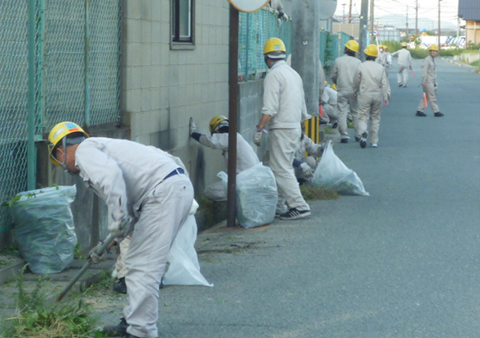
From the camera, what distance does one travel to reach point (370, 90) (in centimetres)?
1554

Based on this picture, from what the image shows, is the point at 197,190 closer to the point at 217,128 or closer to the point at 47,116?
the point at 217,128

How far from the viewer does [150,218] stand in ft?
15.8

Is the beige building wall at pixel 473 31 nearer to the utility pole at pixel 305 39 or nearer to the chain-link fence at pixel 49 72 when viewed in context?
the utility pole at pixel 305 39

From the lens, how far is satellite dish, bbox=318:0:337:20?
14.5 metres

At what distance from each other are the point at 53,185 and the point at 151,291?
84.7 inches

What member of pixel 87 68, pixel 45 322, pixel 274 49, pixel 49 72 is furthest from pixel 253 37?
pixel 45 322

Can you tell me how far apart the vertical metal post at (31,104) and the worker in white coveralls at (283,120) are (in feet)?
9.97

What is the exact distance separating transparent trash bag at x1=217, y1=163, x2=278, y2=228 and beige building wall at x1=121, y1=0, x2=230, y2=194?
994 mm

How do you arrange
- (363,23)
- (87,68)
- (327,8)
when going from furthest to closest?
(363,23) → (327,8) → (87,68)

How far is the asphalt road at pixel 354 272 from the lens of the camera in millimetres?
5418

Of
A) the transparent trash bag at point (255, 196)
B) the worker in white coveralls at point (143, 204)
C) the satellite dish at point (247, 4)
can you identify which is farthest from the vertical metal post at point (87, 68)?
the worker in white coveralls at point (143, 204)

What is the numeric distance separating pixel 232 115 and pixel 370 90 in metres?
7.33

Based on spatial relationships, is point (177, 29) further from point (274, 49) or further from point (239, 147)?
point (239, 147)

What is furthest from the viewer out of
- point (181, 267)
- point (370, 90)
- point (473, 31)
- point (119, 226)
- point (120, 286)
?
point (473, 31)
